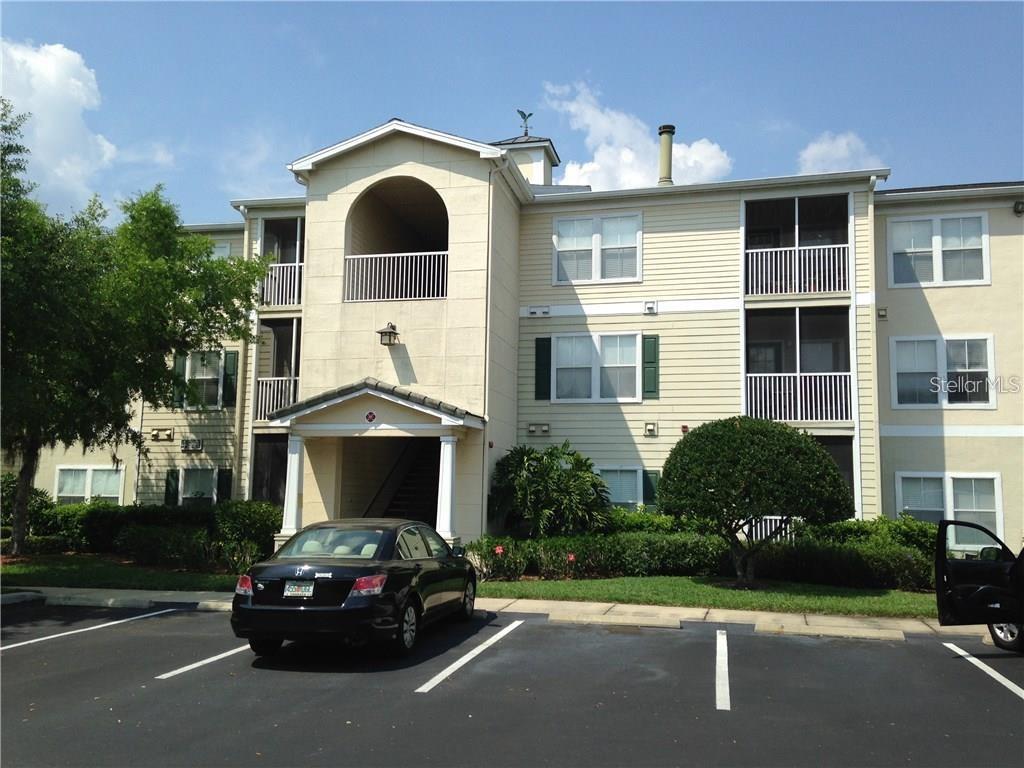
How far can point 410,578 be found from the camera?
9.26 meters

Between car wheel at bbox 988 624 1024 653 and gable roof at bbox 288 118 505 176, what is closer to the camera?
car wheel at bbox 988 624 1024 653

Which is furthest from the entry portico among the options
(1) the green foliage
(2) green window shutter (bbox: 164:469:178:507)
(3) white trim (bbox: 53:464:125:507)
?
(3) white trim (bbox: 53:464:125:507)

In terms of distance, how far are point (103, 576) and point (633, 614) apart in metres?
9.57

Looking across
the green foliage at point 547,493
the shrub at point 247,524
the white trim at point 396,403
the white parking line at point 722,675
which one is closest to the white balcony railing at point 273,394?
the shrub at point 247,524

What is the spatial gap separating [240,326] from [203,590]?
638cm

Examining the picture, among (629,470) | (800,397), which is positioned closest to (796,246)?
(800,397)

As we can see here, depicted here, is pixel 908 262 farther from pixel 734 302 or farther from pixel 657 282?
pixel 657 282

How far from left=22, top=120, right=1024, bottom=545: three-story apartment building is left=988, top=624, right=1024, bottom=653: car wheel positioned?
7647 millimetres

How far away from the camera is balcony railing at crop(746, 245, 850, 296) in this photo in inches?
724

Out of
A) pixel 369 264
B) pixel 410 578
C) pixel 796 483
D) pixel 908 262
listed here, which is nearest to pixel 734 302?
pixel 908 262

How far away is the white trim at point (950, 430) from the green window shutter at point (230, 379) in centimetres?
1477

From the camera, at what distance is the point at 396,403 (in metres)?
16.5

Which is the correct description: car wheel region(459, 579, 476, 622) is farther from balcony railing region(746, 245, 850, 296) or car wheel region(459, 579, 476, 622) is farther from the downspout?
balcony railing region(746, 245, 850, 296)

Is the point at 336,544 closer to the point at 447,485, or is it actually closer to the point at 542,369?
the point at 447,485
